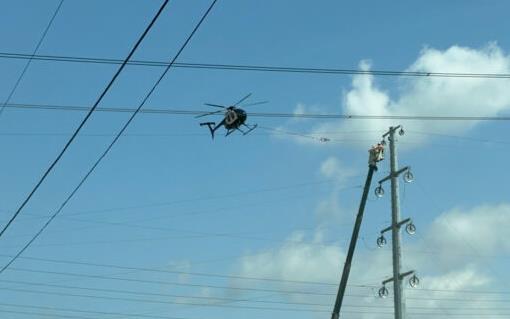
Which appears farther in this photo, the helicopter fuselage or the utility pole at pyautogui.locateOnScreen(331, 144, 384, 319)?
the utility pole at pyautogui.locateOnScreen(331, 144, 384, 319)

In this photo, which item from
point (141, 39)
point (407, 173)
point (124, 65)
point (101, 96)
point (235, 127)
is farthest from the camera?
point (407, 173)

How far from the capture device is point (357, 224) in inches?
1359

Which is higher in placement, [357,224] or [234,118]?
[357,224]

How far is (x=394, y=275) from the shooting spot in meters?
33.9

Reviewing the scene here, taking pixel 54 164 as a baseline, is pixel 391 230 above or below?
above

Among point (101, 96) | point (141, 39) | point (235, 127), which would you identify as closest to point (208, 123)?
point (235, 127)

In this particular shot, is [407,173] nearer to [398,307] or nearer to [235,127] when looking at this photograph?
[398,307]

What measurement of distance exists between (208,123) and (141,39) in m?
9.86

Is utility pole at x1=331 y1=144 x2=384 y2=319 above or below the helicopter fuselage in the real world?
above

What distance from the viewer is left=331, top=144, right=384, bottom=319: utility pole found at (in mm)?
33500

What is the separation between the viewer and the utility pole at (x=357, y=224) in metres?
33.5

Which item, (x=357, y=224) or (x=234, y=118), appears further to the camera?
(x=357, y=224)

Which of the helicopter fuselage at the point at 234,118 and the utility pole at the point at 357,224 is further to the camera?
the utility pole at the point at 357,224

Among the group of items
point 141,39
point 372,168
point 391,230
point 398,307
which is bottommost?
point 141,39
